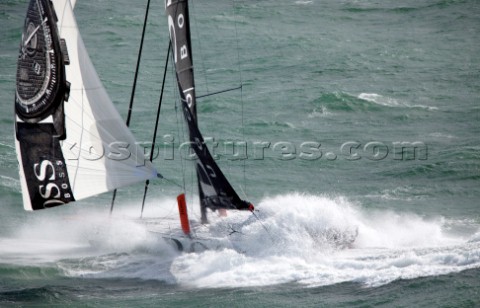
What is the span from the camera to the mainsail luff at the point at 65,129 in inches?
747

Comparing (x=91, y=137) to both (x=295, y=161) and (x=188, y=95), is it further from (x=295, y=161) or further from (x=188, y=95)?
(x=295, y=161)

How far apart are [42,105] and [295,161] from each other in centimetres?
1114

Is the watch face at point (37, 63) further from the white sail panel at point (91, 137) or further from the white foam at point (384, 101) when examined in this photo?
the white foam at point (384, 101)

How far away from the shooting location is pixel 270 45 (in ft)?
133

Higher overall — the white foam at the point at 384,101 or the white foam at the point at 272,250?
the white foam at the point at 384,101

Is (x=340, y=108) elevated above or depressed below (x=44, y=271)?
above

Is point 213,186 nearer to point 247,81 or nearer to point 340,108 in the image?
point 340,108

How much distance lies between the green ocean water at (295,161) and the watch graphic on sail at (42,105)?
220 centimetres

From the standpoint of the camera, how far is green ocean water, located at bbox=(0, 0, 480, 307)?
62.9ft

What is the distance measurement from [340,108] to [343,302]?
15906 millimetres

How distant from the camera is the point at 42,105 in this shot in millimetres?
19109

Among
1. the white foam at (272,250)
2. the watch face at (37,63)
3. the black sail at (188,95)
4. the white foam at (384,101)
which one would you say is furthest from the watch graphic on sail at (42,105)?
the white foam at (384,101)

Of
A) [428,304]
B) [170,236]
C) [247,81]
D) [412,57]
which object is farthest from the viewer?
[412,57]

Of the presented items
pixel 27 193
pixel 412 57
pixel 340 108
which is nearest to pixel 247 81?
pixel 340 108
